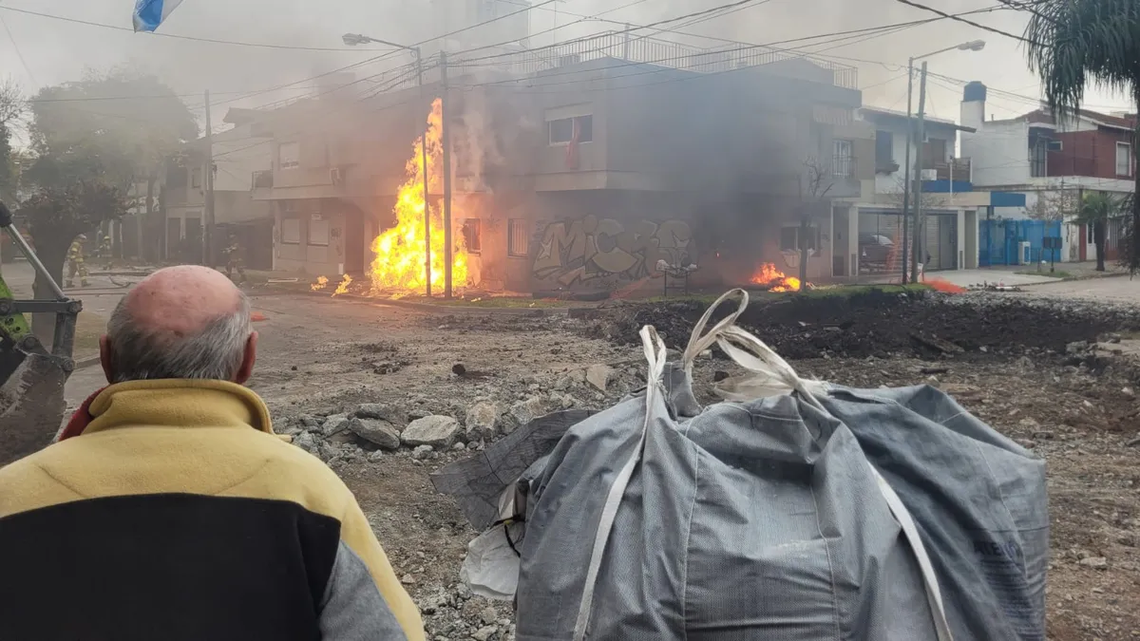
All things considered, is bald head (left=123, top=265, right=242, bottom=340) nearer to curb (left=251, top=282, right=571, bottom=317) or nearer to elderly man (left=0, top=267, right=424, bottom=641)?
elderly man (left=0, top=267, right=424, bottom=641)

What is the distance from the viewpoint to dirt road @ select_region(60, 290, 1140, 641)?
159 inches

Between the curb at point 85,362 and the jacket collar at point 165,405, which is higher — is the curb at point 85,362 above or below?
below

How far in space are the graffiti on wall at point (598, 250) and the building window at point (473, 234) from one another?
2.46 meters

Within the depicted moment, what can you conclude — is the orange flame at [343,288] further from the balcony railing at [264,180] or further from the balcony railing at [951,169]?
the balcony railing at [951,169]

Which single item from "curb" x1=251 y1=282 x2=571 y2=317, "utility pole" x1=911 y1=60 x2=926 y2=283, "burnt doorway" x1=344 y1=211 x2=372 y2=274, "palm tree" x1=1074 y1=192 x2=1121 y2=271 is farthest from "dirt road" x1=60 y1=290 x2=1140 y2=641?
"palm tree" x1=1074 y1=192 x2=1121 y2=271

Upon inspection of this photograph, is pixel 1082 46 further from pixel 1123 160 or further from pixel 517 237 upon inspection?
pixel 1123 160

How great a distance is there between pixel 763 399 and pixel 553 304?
17149 mm

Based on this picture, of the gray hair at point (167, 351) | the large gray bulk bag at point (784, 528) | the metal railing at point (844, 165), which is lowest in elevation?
the large gray bulk bag at point (784, 528)

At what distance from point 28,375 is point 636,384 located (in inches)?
217

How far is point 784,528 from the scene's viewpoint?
1.42 meters

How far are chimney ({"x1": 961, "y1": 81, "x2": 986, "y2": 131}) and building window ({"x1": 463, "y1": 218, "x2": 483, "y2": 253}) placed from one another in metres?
26.7

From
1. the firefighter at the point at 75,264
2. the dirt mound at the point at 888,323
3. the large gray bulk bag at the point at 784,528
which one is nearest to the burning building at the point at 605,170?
the dirt mound at the point at 888,323

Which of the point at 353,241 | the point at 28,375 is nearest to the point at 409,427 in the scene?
the point at 28,375

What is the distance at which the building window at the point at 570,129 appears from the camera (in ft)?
72.9
